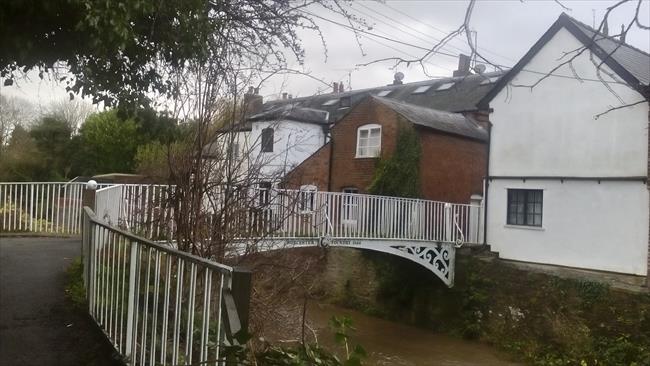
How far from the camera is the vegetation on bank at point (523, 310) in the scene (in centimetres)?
1479

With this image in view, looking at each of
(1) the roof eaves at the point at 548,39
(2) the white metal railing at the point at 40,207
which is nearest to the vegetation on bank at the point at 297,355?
(2) the white metal railing at the point at 40,207

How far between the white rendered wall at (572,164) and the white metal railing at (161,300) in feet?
43.5

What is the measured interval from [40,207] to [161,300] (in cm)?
1073

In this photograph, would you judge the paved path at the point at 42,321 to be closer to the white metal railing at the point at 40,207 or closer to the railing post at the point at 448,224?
the white metal railing at the point at 40,207

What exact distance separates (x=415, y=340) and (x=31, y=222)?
1143 centimetres

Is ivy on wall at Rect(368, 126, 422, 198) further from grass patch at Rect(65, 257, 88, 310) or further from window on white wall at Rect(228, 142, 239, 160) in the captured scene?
window on white wall at Rect(228, 142, 239, 160)

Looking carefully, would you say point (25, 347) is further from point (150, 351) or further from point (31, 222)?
point (31, 222)

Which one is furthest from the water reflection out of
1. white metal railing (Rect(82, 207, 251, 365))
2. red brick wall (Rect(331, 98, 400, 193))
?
white metal railing (Rect(82, 207, 251, 365))

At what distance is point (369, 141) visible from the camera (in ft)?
74.6

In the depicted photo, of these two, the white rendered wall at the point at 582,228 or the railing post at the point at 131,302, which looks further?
the white rendered wall at the point at 582,228

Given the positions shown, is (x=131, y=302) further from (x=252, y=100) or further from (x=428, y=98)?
(x=428, y=98)

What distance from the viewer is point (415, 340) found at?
61.0ft

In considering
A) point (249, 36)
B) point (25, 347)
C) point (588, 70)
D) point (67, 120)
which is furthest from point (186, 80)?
point (67, 120)

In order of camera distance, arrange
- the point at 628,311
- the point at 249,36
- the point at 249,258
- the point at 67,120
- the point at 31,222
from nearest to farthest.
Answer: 1. the point at 249,36
2. the point at 249,258
3. the point at 31,222
4. the point at 628,311
5. the point at 67,120
